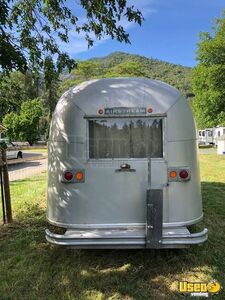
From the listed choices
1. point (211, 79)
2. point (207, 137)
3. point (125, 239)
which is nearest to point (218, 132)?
point (207, 137)

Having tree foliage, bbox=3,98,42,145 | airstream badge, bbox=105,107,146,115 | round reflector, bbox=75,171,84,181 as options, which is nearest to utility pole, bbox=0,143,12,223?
round reflector, bbox=75,171,84,181

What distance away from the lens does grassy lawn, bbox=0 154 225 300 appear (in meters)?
4.05

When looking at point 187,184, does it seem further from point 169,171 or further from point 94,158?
point 94,158

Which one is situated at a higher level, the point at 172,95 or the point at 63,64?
the point at 63,64

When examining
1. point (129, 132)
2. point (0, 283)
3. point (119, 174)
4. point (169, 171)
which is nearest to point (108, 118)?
point (129, 132)

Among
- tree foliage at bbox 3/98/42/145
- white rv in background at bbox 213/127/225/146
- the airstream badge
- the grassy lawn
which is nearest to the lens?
the grassy lawn

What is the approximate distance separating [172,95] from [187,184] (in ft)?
3.66

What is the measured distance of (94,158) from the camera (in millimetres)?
4508

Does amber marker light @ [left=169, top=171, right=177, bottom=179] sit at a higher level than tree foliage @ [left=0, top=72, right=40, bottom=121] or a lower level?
lower

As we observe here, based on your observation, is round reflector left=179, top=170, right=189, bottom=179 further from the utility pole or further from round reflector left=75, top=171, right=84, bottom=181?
the utility pole

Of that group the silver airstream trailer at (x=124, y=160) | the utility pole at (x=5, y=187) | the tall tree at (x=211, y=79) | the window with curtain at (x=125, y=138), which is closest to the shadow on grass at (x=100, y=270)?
the silver airstream trailer at (x=124, y=160)

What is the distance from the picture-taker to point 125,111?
14.6ft

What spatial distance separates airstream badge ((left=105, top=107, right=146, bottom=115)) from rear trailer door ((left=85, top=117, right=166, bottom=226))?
0.08m

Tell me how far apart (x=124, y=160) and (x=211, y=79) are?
93.9 feet
